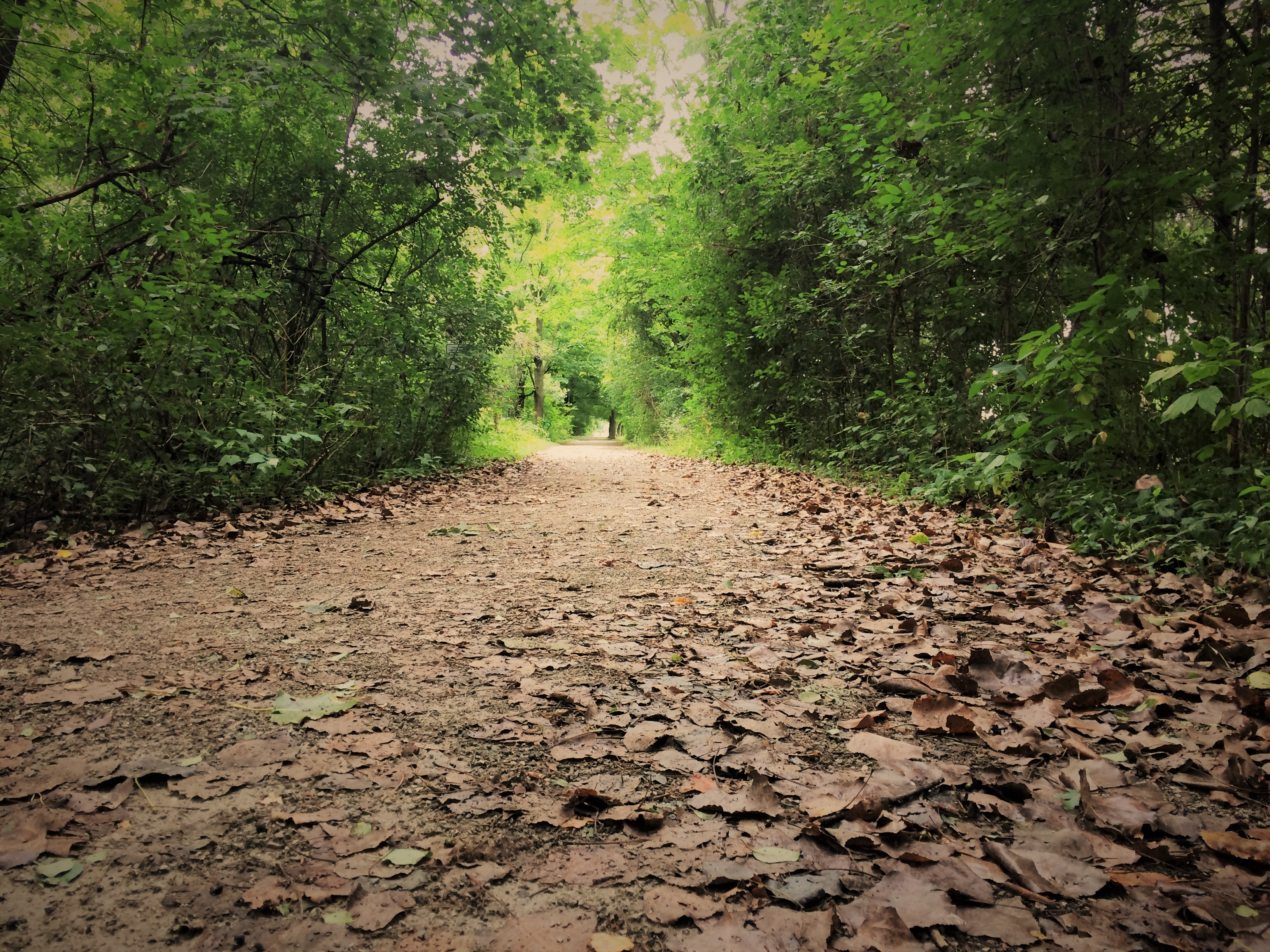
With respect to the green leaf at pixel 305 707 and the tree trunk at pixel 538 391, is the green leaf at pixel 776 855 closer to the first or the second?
the green leaf at pixel 305 707

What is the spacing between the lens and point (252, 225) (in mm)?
7484

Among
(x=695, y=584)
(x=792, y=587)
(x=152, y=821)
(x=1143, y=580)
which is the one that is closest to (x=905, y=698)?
(x=792, y=587)

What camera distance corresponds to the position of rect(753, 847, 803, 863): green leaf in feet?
4.51

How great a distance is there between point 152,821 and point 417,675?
3.18ft

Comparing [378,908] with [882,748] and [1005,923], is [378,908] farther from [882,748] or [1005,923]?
[882,748]

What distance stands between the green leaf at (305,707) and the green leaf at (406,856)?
31.5 inches

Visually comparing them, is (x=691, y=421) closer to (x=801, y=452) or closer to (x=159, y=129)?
(x=801, y=452)

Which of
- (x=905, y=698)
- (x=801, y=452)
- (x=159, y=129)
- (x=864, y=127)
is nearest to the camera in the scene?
(x=905, y=698)

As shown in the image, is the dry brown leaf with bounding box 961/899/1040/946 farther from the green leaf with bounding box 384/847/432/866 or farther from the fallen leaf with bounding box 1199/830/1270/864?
the green leaf with bounding box 384/847/432/866

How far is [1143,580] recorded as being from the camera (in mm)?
3195

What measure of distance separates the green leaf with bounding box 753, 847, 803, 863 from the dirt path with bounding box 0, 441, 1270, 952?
1 centimetres

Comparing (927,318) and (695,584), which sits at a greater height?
(927,318)

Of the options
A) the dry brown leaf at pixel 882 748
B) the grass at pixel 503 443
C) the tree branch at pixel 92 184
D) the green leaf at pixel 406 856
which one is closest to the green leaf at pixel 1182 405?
the dry brown leaf at pixel 882 748

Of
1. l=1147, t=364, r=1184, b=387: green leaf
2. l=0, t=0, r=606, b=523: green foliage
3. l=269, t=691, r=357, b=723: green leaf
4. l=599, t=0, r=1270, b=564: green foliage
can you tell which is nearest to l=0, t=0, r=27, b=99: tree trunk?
l=0, t=0, r=606, b=523: green foliage
